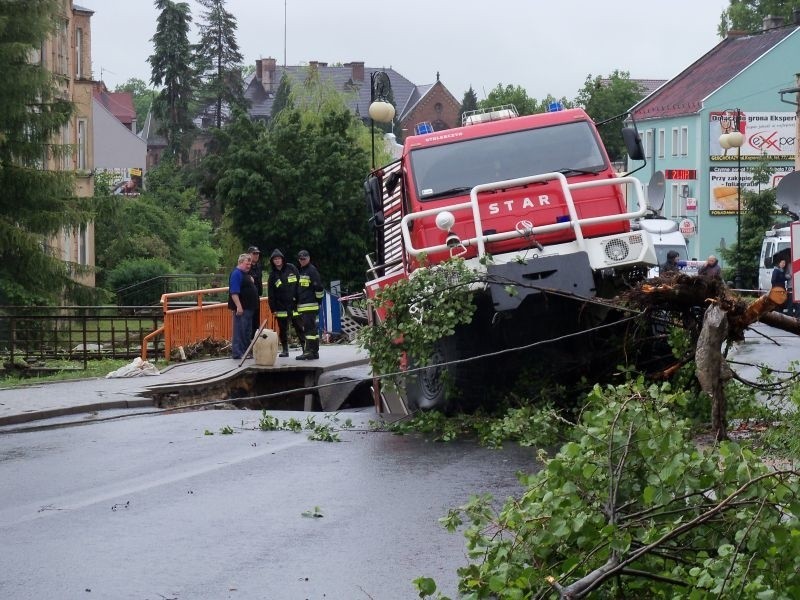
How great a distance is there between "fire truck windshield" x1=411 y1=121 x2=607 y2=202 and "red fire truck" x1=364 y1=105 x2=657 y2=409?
0.01 m

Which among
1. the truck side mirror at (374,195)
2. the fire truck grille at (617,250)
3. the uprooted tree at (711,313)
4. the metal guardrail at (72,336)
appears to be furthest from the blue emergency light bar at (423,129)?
the metal guardrail at (72,336)

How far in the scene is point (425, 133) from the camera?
626 inches

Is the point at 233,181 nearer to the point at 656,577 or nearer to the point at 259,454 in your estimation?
the point at 259,454

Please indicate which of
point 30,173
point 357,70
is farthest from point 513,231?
point 357,70

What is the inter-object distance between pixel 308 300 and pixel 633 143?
24.4 ft

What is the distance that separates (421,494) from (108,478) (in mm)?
2605

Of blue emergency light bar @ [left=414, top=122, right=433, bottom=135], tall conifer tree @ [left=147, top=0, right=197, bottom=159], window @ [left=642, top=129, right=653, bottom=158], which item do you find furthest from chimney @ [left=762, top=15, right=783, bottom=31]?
blue emergency light bar @ [left=414, top=122, right=433, bottom=135]

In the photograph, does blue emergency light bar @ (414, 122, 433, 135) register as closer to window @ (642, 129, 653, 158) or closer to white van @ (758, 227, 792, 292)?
white van @ (758, 227, 792, 292)

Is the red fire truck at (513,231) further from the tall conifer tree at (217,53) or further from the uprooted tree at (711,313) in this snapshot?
the tall conifer tree at (217,53)

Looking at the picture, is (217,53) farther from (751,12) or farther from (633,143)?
(633,143)

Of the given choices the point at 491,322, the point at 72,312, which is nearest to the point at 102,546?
the point at 491,322

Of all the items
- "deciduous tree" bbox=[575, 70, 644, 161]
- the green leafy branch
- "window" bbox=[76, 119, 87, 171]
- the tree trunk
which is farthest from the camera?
"deciduous tree" bbox=[575, 70, 644, 161]

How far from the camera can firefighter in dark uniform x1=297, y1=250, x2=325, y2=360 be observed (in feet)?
68.0

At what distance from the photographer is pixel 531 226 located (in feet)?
42.4
